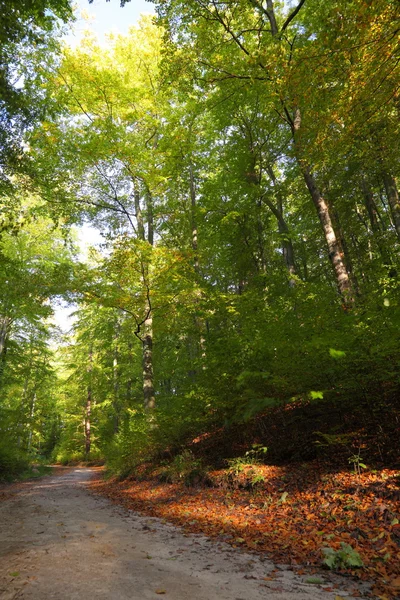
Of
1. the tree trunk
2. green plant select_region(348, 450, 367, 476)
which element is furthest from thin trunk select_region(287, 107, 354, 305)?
green plant select_region(348, 450, 367, 476)

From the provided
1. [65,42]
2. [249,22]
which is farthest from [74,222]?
[249,22]

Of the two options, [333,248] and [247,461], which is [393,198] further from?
[247,461]

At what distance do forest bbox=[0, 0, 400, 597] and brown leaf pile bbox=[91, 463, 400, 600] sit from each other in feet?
1.09

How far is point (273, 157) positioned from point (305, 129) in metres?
8.34

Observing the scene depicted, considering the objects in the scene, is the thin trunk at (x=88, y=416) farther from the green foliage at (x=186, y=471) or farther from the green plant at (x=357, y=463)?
Result: the green plant at (x=357, y=463)

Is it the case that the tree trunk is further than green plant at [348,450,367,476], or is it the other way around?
the tree trunk

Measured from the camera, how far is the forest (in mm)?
5328

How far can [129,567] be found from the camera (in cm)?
322

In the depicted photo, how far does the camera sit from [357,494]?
14.4 feet

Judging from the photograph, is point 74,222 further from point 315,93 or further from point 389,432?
point 389,432

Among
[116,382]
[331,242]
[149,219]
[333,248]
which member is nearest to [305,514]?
[333,248]

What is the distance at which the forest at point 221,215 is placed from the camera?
5.33 m

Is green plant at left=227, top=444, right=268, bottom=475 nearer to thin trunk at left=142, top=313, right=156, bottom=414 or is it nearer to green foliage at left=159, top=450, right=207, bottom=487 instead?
green foliage at left=159, top=450, right=207, bottom=487

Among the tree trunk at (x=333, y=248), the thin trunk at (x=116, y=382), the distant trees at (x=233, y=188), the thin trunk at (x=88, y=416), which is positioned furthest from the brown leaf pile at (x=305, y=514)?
the thin trunk at (x=88, y=416)
